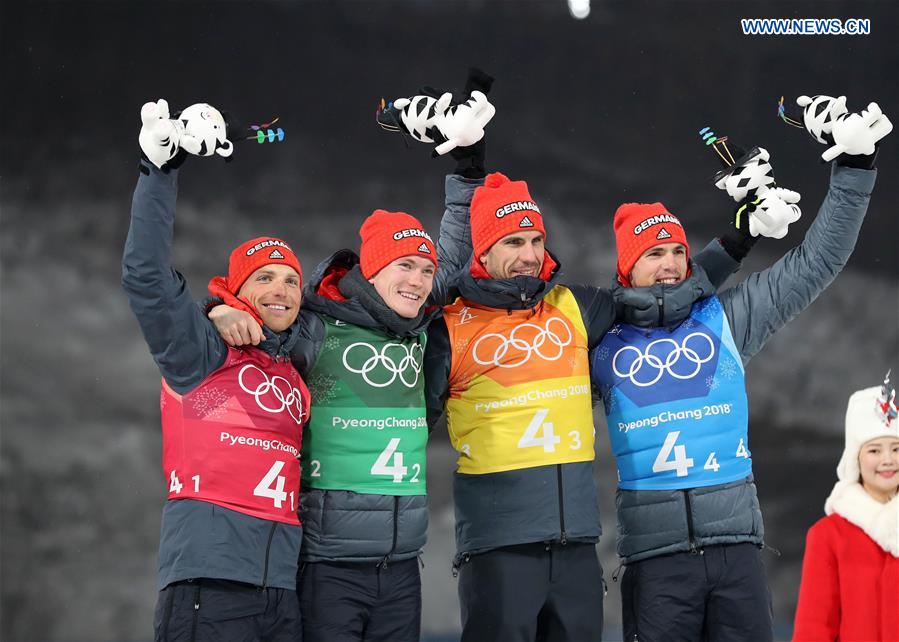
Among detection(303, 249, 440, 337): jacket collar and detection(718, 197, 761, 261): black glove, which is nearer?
detection(303, 249, 440, 337): jacket collar

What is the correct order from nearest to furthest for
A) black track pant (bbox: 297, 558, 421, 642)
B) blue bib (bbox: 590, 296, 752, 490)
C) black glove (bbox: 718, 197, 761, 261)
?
black track pant (bbox: 297, 558, 421, 642)
blue bib (bbox: 590, 296, 752, 490)
black glove (bbox: 718, 197, 761, 261)

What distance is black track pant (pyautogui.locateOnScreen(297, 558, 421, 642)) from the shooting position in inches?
112

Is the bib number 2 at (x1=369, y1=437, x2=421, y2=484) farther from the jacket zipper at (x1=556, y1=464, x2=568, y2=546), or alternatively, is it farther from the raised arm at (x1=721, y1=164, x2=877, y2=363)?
the raised arm at (x1=721, y1=164, x2=877, y2=363)

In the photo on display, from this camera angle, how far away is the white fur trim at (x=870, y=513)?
9.23 feet

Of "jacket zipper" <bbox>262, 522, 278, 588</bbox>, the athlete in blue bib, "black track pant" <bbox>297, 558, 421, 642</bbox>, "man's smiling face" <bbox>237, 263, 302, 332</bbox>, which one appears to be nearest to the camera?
"jacket zipper" <bbox>262, 522, 278, 588</bbox>

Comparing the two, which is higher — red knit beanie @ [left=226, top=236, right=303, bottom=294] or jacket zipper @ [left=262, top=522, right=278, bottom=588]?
red knit beanie @ [left=226, top=236, right=303, bottom=294]

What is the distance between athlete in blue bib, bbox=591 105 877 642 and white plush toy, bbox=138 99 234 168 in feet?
4.25

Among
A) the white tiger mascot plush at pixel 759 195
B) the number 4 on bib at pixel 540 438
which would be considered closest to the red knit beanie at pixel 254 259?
the number 4 on bib at pixel 540 438

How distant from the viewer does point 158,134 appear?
2.58 meters

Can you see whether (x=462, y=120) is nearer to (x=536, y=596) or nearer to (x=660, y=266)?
(x=660, y=266)

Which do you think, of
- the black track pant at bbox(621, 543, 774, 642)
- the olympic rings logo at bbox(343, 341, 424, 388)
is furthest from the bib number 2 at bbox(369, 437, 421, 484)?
the black track pant at bbox(621, 543, 774, 642)

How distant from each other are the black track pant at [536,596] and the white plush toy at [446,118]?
1249 mm

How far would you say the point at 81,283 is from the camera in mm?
5277

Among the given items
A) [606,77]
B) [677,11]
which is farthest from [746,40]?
[606,77]
